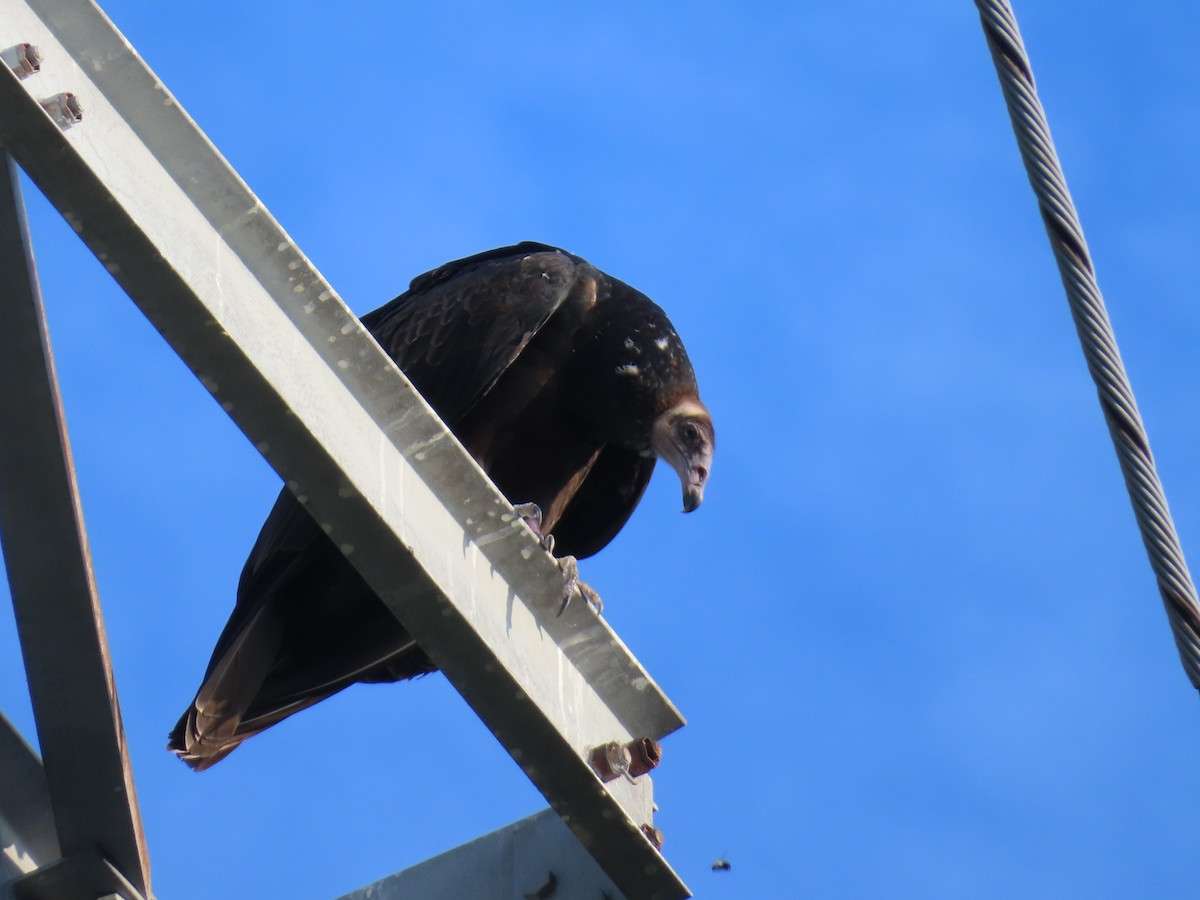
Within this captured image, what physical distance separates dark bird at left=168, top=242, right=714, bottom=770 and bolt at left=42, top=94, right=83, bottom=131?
2.26 meters

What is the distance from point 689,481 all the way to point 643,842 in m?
2.71

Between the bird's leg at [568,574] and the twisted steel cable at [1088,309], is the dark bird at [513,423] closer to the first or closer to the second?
the bird's leg at [568,574]

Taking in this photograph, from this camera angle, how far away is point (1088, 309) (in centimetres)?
223

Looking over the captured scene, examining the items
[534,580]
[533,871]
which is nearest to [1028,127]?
[534,580]

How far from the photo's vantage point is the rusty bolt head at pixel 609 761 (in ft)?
7.83

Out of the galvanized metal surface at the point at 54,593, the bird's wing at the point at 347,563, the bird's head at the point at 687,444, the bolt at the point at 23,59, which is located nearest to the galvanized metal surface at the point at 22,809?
the galvanized metal surface at the point at 54,593

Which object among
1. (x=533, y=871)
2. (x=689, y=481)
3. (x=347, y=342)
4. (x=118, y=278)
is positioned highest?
(x=689, y=481)

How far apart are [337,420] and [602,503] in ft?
10.2

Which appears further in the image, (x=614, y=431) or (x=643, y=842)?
(x=614, y=431)

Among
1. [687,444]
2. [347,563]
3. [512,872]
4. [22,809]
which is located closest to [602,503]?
[687,444]

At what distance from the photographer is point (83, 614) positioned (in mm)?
2320

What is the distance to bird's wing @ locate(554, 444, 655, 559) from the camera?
5.26 m

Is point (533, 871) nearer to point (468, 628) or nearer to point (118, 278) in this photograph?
point (468, 628)

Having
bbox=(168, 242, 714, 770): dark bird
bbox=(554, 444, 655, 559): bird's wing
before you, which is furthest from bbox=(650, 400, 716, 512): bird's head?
bbox=(554, 444, 655, 559): bird's wing
